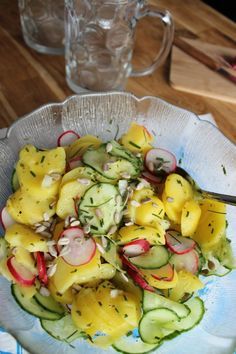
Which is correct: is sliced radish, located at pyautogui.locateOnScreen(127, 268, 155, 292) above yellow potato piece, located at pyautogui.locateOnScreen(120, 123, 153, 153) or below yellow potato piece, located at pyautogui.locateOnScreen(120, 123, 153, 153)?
below

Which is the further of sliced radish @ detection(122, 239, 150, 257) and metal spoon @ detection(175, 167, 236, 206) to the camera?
metal spoon @ detection(175, 167, 236, 206)

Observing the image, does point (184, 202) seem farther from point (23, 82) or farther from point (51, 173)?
point (23, 82)

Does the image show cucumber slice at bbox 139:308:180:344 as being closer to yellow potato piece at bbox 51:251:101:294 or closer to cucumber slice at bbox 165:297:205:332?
cucumber slice at bbox 165:297:205:332

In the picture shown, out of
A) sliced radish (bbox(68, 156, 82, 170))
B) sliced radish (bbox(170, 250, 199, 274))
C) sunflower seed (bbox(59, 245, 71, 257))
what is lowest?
sliced radish (bbox(170, 250, 199, 274))

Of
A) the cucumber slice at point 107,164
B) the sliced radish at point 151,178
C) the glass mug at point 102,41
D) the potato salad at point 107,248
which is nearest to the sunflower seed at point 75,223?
the potato salad at point 107,248

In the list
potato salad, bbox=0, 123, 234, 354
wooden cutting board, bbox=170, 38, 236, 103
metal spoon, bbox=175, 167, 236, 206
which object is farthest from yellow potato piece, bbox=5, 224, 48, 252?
wooden cutting board, bbox=170, 38, 236, 103

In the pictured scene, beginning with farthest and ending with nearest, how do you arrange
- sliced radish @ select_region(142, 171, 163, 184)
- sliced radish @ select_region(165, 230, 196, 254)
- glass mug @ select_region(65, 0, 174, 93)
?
glass mug @ select_region(65, 0, 174, 93) < sliced radish @ select_region(142, 171, 163, 184) < sliced radish @ select_region(165, 230, 196, 254)

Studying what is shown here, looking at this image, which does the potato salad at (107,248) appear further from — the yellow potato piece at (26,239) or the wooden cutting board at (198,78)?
the wooden cutting board at (198,78)

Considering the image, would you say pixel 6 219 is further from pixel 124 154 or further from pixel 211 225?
pixel 211 225
